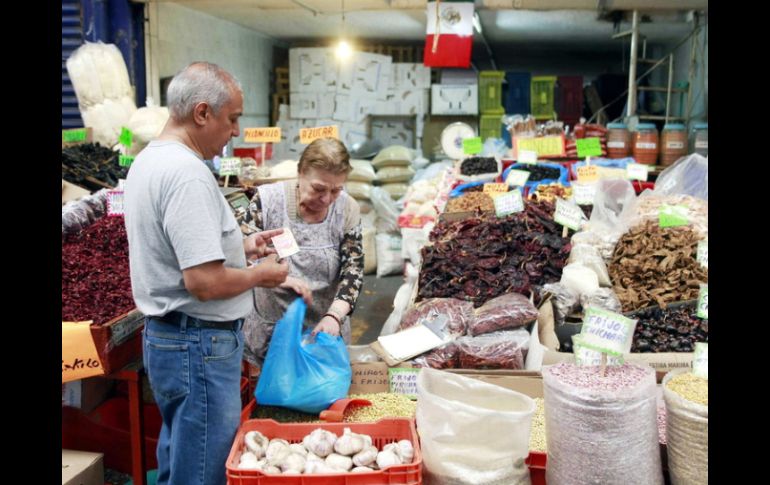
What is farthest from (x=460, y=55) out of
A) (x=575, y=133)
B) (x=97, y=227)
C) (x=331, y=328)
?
(x=331, y=328)

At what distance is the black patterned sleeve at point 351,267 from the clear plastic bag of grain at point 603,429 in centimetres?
122

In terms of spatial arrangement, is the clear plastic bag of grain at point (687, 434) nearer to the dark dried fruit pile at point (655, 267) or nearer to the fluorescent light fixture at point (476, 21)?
the dark dried fruit pile at point (655, 267)

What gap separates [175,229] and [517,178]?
14.3 ft

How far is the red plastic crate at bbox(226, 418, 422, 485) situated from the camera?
1.64m

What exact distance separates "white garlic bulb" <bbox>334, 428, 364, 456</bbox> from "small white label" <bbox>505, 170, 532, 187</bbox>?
4183 mm

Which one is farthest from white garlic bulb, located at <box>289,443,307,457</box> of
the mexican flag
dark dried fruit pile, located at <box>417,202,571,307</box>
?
the mexican flag

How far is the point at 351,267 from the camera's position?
278cm

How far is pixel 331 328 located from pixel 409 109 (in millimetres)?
8887

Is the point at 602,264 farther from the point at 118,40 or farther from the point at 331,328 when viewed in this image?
the point at 118,40

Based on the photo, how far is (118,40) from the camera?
7.02m

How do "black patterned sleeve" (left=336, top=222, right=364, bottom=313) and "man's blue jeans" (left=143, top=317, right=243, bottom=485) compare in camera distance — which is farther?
"black patterned sleeve" (left=336, top=222, right=364, bottom=313)

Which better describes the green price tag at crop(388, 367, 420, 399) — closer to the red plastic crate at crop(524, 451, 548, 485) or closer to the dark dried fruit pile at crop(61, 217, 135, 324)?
the red plastic crate at crop(524, 451, 548, 485)

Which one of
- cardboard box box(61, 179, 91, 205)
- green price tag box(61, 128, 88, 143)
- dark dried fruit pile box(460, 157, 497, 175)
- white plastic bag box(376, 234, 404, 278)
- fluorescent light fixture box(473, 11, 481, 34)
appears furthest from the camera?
fluorescent light fixture box(473, 11, 481, 34)

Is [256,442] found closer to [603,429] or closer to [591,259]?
Result: [603,429]
